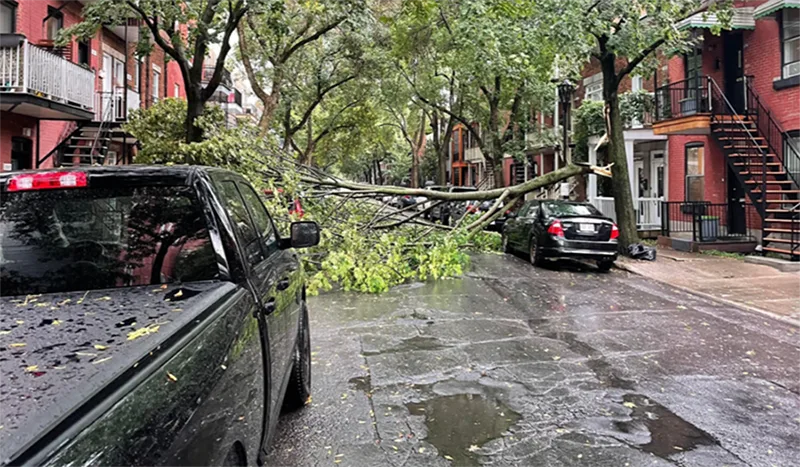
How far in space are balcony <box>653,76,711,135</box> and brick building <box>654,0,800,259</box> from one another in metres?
0.03

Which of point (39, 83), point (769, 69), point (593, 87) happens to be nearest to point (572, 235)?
point (769, 69)

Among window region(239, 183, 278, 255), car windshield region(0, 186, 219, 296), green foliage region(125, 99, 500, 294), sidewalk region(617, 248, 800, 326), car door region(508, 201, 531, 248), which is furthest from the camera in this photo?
car door region(508, 201, 531, 248)

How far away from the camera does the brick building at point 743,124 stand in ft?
47.1

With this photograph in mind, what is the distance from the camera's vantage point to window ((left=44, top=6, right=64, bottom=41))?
15258 mm

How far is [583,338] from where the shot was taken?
703cm

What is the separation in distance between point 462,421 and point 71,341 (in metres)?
3.22

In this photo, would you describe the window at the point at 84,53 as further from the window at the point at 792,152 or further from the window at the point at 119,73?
the window at the point at 792,152

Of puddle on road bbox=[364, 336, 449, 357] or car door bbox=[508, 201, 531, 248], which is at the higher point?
car door bbox=[508, 201, 531, 248]

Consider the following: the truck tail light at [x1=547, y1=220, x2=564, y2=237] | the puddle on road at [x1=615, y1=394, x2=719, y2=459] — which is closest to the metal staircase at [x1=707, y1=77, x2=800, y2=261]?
the truck tail light at [x1=547, y1=220, x2=564, y2=237]

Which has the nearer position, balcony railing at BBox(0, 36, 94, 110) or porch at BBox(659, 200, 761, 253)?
balcony railing at BBox(0, 36, 94, 110)

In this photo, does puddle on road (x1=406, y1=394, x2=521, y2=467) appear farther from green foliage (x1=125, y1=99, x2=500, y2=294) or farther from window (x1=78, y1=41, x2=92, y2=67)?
window (x1=78, y1=41, x2=92, y2=67)

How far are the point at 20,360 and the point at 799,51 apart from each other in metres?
17.7

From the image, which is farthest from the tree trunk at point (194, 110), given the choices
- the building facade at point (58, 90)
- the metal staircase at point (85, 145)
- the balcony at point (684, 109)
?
the balcony at point (684, 109)

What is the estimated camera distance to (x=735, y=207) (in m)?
16.8
